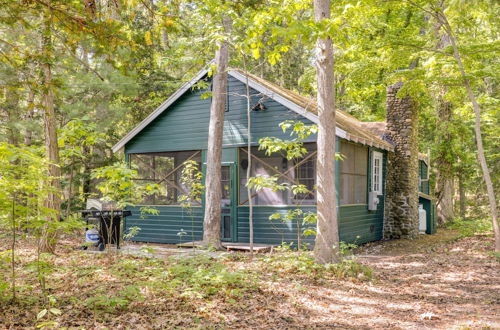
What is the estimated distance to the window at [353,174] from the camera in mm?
12383

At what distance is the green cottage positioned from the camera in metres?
12.1

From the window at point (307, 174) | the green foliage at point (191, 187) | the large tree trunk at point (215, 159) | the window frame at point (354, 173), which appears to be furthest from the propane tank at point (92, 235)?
the window frame at point (354, 173)

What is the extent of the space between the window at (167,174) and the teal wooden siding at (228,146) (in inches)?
22.5

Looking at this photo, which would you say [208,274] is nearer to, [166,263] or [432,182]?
[166,263]

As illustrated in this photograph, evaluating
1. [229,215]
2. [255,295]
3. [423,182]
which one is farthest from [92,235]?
[423,182]

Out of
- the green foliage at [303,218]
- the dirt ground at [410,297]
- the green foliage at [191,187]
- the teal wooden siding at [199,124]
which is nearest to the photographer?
the dirt ground at [410,297]

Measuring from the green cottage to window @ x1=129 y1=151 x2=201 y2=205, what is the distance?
207 millimetres

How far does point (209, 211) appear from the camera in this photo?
→ 11.7 meters

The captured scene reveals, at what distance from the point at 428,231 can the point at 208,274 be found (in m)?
12.0

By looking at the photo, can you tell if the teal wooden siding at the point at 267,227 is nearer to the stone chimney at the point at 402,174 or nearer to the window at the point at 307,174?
the window at the point at 307,174

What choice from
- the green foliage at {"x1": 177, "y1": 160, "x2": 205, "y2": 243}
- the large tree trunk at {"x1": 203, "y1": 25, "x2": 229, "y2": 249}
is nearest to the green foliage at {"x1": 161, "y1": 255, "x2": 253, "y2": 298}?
the green foliage at {"x1": 177, "y1": 160, "x2": 205, "y2": 243}

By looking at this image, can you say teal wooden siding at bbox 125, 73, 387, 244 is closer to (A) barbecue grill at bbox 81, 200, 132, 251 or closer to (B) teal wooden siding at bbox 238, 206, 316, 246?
(B) teal wooden siding at bbox 238, 206, 316, 246

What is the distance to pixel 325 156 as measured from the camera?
8.14m

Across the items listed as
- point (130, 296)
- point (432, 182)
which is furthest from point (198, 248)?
point (432, 182)
